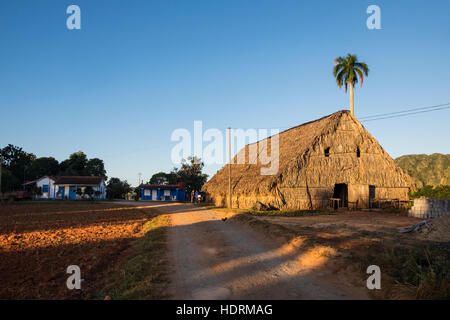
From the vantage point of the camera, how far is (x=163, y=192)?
54.8 m

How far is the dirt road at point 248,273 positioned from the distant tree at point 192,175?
150ft

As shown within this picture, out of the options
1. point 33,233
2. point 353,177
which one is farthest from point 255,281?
point 353,177

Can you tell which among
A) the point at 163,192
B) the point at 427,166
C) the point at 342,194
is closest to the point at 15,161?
the point at 163,192

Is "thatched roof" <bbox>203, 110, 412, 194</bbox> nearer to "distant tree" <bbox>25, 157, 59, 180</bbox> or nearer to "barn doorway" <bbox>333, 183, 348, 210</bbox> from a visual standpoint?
"barn doorway" <bbox>333, 183, 348, 210</bbox>

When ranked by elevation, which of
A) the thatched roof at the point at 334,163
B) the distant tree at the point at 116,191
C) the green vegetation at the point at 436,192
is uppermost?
the thatched roof at the point at 334,163

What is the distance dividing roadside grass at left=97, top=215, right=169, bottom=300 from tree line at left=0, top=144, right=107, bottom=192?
6549cm

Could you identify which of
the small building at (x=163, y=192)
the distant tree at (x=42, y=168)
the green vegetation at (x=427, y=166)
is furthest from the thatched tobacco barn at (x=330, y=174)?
the distant tree at (x=42, y=168)

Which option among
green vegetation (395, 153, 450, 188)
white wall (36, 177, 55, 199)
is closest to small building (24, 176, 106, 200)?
white wall (36, 177, 55, 199)

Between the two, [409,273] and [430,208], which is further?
[430,208]

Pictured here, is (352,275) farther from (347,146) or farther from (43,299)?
(347,146)

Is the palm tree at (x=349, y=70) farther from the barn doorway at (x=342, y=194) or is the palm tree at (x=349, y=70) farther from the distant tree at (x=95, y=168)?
the distant tree at (x=95, y=168)

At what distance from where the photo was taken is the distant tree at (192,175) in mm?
55719

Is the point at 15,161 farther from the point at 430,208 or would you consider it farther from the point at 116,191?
the point at 430,208

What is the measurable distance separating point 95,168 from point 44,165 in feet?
39.5
